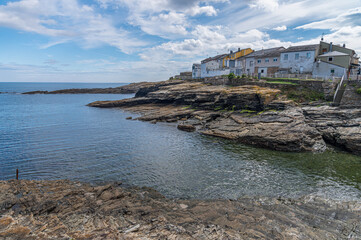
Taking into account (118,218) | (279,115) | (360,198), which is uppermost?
(279,115)

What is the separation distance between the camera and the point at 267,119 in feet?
114

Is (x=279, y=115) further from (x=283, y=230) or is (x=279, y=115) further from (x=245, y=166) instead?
(x=283, y=230)

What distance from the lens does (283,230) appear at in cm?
1136

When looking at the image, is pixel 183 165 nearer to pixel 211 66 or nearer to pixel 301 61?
pixel 301 61

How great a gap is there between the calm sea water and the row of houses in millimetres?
31816

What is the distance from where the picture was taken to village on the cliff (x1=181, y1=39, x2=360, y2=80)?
46781 millimetres

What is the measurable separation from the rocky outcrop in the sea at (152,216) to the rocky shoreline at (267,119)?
14076 mm

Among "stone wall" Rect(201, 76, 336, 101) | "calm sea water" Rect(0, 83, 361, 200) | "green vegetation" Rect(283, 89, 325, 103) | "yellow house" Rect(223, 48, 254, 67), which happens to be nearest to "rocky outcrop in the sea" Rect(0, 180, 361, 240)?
"calm sea water" Rect(0, 83, 361, 200)

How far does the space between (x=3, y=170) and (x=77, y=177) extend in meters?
8.39

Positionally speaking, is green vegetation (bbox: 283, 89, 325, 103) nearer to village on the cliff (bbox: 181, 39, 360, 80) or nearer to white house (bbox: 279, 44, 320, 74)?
village on the cliff (bbox: 181, 39, 360, 80)

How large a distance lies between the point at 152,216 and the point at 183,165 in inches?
450

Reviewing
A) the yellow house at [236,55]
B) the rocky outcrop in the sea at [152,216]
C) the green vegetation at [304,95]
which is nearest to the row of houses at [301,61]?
the yellow house at [236,55]

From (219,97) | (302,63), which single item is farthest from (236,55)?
(219,97)

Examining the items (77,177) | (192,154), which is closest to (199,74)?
(192,154)
